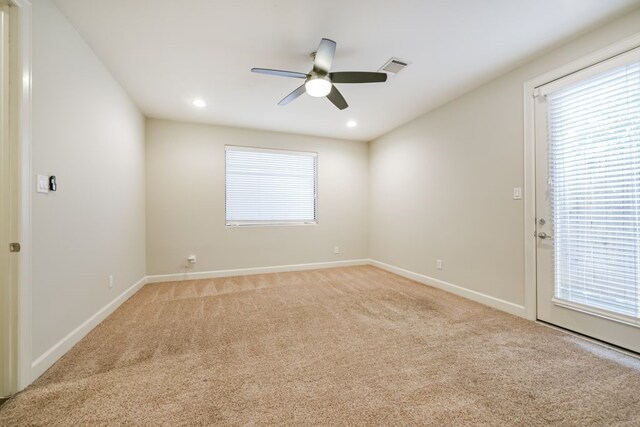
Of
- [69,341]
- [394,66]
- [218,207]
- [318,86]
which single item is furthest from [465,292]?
[69,341]

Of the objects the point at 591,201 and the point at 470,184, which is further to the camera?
the point at 470,184

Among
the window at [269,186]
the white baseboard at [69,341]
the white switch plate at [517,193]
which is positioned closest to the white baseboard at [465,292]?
the white switch plate at [517,193]

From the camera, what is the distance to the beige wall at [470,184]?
8.80ft

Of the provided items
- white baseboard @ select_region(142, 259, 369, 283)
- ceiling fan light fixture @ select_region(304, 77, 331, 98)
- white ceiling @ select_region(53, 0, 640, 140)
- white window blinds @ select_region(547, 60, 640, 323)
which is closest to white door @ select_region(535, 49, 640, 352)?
white window blinds @ select_region(547, 60, 640, 323)

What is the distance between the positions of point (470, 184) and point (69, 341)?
14.0 ft

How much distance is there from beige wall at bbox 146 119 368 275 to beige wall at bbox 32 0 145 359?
0.89 m

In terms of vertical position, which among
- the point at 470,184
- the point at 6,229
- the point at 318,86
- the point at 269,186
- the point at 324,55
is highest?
the point at 324,55

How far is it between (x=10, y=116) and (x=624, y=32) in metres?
4.28

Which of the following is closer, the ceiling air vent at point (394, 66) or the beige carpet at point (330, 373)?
the beige carpet at point (330, 373)

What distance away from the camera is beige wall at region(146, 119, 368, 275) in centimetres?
407

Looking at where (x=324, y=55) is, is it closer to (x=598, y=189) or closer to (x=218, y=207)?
(x=598, y=189)

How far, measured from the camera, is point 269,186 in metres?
4.74

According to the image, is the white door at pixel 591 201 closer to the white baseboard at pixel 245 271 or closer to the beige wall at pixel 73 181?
the white baseboard at pixel 245 271

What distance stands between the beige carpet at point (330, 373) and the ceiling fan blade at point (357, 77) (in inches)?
89.0
